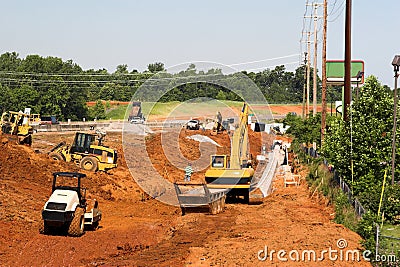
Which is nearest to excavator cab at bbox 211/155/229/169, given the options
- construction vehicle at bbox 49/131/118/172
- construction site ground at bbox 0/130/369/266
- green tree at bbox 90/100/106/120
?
construction site ground at bbox 0/130/369/266

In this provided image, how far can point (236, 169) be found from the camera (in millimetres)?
30516

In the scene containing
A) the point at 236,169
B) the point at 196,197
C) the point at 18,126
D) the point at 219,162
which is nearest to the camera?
the point at 196,197

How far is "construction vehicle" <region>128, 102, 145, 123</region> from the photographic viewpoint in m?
84.9

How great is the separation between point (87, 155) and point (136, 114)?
50.6m

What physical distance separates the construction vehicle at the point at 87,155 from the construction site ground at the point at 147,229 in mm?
898

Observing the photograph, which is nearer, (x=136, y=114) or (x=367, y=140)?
(x=367, y=140)

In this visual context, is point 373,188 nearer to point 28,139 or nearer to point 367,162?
point 367,162

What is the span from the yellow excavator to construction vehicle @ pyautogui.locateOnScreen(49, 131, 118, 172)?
449 inches

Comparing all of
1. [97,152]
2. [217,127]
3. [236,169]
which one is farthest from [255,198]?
[217,127]

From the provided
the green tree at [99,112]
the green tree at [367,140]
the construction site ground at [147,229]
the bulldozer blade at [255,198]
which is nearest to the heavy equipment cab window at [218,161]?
the construction site ground at [147,229]

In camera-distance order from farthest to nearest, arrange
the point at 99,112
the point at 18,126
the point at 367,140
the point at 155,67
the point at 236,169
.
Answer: the point at 155,67 < the point at 99,112 < the point at 18,126 < the point at 236,169 < the point at 367,140

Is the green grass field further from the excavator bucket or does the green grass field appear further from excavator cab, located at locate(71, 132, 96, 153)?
the excavator bucket

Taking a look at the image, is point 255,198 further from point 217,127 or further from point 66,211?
point 217,127

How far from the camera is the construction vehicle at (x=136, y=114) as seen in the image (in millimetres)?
84900
